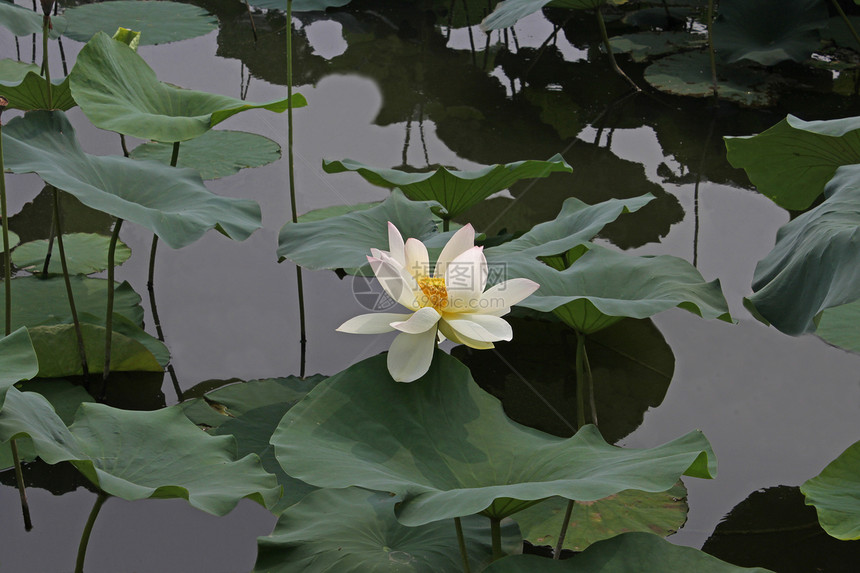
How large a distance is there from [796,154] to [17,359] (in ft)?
4.92

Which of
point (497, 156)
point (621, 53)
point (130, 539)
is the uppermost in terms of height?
point (621, 53)

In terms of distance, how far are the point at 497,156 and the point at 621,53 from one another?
1.18 meters

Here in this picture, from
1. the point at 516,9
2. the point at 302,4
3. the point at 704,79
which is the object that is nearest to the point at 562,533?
the point at 516,9

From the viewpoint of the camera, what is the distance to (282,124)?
297 centimetres

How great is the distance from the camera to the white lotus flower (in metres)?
1.10

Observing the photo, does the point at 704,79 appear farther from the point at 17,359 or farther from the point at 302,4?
the point at 17,359

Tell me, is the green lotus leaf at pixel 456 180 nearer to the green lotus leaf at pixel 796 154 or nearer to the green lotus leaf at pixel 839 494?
the green lotus leaf at pixel 796 154

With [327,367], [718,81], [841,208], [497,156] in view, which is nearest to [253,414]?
[327,367]

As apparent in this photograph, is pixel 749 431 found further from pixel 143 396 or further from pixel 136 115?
pixel 136 115

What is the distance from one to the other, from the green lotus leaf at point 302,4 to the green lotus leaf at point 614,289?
2875 mm

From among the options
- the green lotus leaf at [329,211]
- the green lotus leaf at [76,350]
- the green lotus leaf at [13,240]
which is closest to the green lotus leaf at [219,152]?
the green lotus leaf at [329,211]

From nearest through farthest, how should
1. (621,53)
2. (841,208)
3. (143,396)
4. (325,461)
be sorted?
(325,461) → (841,208) → (143,396) → (621,53)

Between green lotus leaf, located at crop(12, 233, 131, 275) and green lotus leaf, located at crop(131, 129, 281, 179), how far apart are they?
436mm

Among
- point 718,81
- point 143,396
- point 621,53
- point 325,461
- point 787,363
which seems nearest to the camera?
point 325,461
